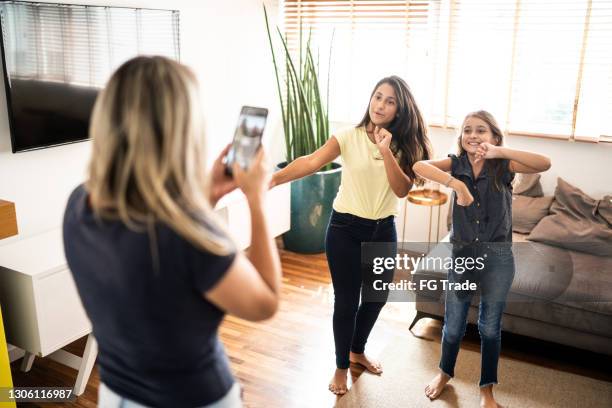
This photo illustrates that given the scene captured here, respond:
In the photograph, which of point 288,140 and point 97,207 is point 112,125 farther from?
point 288,140

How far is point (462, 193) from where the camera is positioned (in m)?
2.10

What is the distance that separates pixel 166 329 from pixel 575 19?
3.33 m

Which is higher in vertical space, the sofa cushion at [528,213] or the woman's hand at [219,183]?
the woman's hand at [219,183]

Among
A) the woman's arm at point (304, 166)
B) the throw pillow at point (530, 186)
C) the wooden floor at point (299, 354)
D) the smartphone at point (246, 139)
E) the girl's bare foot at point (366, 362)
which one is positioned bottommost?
the wooden floor at point (299, 354)

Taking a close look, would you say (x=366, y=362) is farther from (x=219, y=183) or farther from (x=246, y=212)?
(x=219, y=183)

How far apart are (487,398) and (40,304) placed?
5.87 feet

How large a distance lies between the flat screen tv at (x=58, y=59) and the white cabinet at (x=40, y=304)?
48 centimetres

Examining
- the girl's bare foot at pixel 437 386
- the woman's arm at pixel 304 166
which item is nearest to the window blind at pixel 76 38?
the woman's arm at pixel 304 166

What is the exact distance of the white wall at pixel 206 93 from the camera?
8.71 feet

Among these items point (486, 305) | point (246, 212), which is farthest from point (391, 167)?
point (246, 212)

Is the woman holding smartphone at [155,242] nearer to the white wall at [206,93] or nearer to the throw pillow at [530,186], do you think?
the white wall at [206,93]

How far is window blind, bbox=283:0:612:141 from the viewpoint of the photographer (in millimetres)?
3502

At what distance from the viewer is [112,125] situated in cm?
89

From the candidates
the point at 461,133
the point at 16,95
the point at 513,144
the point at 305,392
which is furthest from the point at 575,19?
the point at 16,95
